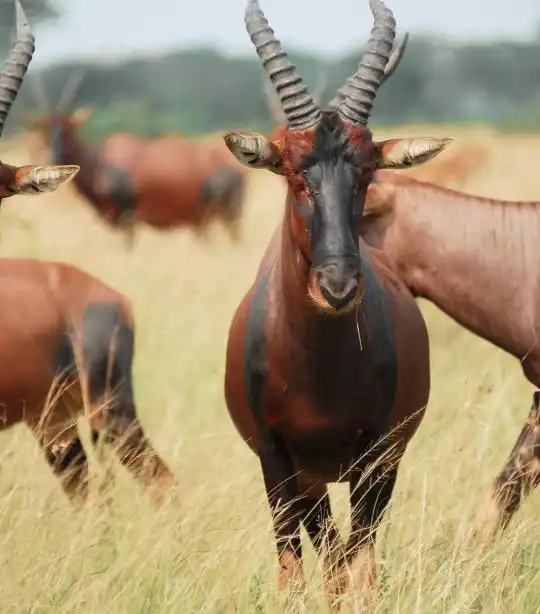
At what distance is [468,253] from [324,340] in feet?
6.06

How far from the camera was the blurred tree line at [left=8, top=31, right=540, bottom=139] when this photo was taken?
50.2 m

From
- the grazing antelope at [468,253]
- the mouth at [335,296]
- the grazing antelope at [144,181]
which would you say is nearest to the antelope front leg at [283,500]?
the mouth at [335,296]

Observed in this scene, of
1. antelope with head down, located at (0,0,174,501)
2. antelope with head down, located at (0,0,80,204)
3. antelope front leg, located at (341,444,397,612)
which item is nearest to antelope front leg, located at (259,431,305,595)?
antelope front leg, located at (341,444,397,612)

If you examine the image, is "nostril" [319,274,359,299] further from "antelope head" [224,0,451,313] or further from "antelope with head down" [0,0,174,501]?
"antelope with head down" [0,0,174,501]

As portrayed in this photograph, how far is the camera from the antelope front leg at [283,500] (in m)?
4.61

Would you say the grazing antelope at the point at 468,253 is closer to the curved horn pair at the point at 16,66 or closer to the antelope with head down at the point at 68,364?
the antelope with head down at the point at 68,364

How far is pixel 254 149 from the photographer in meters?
4.32

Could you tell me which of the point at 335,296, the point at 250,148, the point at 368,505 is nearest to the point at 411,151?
the point at 250,148

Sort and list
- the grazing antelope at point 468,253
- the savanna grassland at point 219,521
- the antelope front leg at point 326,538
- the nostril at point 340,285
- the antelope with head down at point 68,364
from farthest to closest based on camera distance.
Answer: the antelope with head down at point 68,364 < the grazing antelope at point 468,253 < the antelope front leg at point 326,538 < the savanna grassland at point 219,521 < the nostril at point 340,285

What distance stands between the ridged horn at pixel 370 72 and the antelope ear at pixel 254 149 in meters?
0.26

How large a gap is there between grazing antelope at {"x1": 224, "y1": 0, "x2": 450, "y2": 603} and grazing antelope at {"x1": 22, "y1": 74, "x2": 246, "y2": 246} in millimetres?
13618

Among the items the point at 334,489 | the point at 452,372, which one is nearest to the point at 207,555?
the point at 334,489

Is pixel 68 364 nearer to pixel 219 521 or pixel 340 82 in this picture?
pixel 219 521

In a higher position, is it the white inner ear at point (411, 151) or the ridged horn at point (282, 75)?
the ridged horn at point (282, 75)
